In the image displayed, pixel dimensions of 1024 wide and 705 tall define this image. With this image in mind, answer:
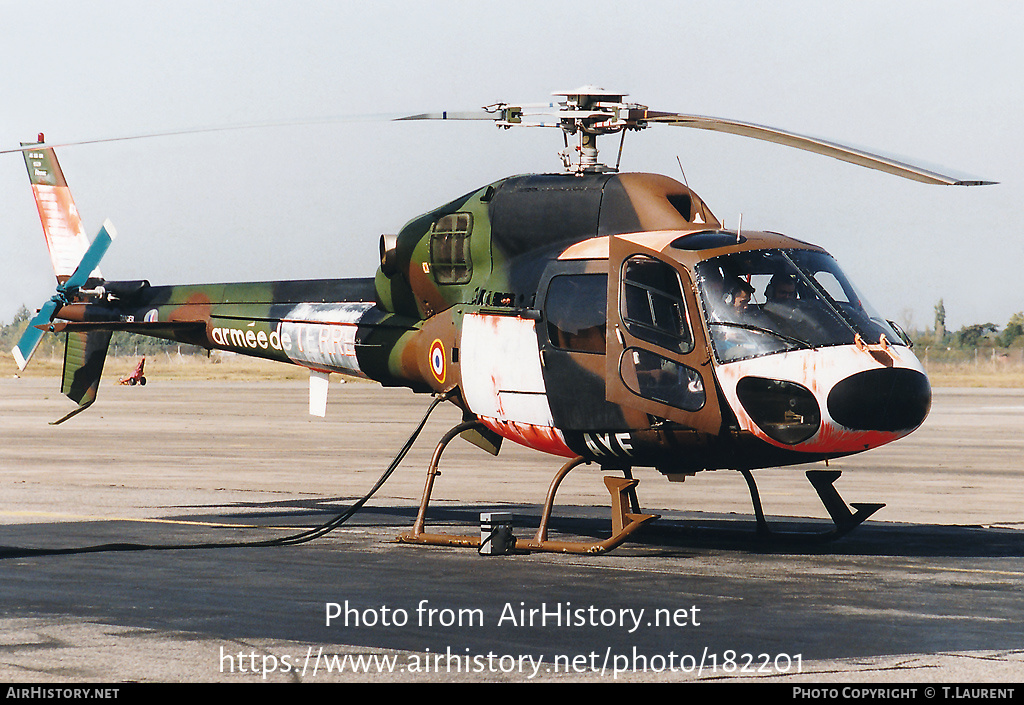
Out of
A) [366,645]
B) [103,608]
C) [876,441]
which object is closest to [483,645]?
[366,645]

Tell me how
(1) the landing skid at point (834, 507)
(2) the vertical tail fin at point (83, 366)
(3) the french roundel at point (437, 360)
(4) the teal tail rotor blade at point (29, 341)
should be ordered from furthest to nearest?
(4) the teal tail rotor blade at point (29, 341) < (2) the vertical tail fin at point (83, 366) < (3) the french roundel at point (437, 360) < (1) the landing skid at point (834, 507)

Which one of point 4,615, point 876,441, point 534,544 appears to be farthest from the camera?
point 534,544

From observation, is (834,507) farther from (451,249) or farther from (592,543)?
(451,249)

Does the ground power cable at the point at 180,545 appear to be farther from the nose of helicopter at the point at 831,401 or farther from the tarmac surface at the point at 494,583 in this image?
the nose of helicopter at the point at 831,401

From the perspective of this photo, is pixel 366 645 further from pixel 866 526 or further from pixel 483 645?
pixel 866 526

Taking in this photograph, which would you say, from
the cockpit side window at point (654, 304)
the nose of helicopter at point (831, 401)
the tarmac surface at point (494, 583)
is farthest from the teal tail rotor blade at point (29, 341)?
the nose of helicopter at point (831, 401)

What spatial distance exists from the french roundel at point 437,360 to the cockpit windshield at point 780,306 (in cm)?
390

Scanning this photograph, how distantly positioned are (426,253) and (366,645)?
716 centimetres

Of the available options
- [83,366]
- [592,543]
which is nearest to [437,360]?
[592,543]

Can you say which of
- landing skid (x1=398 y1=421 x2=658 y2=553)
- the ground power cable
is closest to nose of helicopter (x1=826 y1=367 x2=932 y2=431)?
landing skid (x1=398 y1=421 x2=658 y2=553)

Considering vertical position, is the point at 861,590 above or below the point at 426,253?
below

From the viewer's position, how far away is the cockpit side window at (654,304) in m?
13.8

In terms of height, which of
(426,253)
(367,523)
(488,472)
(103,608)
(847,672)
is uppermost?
(426,253)
